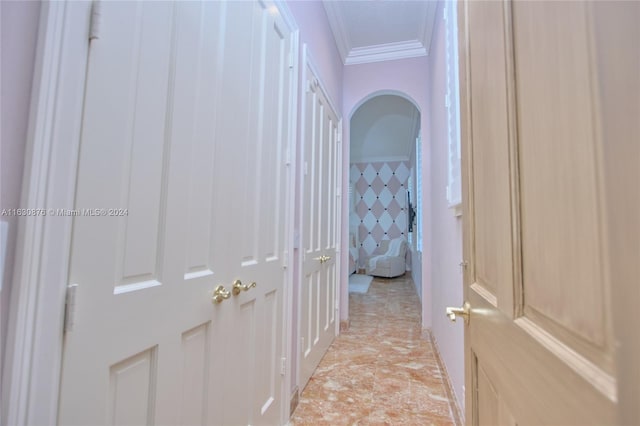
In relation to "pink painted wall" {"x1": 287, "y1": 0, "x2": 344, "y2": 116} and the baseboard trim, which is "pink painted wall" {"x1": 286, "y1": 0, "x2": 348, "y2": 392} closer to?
"pink painted wall" {"x1": 287, "y1": 0, "x2": 344, "y2": 116}

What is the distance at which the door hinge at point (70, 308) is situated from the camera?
0.57 meters

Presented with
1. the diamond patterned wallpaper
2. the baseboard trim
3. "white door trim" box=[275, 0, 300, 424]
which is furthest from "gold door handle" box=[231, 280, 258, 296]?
the diamond patterned wallpaper

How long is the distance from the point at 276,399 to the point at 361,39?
10.8 feet

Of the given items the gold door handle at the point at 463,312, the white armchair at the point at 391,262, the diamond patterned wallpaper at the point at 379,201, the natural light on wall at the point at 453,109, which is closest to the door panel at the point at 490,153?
the gold door handle at the point at 463,312

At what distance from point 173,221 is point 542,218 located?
83cm

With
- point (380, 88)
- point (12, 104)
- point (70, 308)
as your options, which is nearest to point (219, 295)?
point (70, 308)

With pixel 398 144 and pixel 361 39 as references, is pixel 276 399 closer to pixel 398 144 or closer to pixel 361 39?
pixel 361 39

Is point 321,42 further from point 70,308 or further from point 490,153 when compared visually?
point 70,308

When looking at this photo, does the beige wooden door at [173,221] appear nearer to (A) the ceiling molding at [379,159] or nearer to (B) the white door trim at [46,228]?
(B) the white door trim at [46,228]

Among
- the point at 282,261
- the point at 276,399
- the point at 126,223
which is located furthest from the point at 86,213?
the point at 276,399

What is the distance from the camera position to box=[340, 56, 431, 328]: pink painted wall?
10.7ft

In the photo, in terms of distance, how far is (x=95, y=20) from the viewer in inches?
24.3

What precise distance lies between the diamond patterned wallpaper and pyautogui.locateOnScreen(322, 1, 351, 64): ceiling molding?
4.77 meters

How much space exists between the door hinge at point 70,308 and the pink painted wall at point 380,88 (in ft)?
9.23
